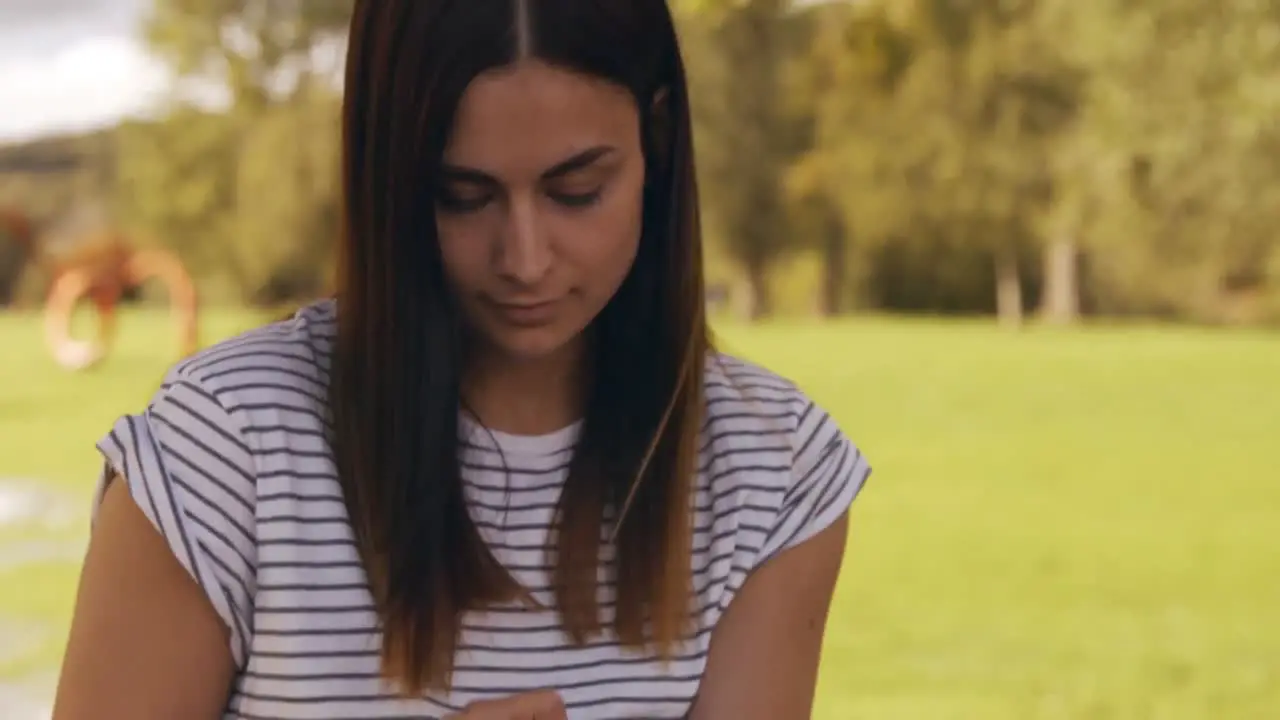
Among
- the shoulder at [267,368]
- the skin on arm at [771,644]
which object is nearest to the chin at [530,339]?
the shoulder at [267,368]

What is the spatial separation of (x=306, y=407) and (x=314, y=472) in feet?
0.12

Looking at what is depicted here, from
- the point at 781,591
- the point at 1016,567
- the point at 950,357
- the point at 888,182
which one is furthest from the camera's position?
the point at 950,357

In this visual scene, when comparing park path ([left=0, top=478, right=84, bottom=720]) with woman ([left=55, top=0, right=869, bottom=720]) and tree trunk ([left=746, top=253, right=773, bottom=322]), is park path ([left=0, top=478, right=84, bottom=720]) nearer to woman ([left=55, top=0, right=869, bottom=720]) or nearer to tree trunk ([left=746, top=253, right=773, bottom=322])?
woman ([left=55, top=0, right=869, bottom=720])

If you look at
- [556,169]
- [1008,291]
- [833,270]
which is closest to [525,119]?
[556,169]

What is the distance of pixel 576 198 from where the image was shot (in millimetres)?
811

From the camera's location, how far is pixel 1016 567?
11.3 ft

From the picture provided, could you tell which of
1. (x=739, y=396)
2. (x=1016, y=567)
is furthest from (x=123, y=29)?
(x=739, y=396)

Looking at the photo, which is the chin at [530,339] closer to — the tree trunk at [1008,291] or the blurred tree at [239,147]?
the blurred tree at [239,147]

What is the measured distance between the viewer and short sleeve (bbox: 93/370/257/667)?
75 cm

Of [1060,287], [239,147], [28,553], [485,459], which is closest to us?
[485,459]

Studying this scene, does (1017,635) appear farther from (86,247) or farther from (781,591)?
(86,247)

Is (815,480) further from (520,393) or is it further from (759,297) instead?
(759,297)

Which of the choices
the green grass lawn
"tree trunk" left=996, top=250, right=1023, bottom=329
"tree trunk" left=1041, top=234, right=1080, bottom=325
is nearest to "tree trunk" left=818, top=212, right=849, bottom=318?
the green grass lawn

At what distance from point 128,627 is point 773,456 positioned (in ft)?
1.29
